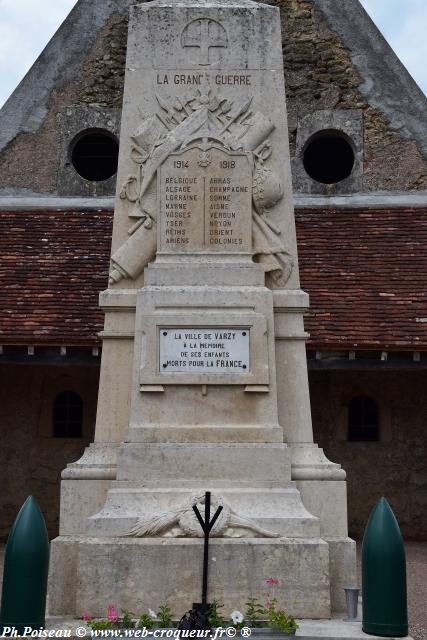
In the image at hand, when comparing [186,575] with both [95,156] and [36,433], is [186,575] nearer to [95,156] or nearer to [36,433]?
[36,433]

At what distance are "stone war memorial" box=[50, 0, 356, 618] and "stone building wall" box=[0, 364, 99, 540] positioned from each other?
25.0 feet

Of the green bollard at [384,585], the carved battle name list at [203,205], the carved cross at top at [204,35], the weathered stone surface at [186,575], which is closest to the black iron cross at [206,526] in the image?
the weathered stone surface at [186,575]

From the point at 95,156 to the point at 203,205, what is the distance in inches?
357

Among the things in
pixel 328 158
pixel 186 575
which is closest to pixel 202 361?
pixel 186 575

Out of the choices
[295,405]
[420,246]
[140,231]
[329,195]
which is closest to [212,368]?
[295,405]

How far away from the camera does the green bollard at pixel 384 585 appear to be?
18.3 feet

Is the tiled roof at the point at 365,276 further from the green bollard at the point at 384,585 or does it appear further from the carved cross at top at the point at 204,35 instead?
the green bollard at the point at 384,585

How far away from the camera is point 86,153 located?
1541 cm

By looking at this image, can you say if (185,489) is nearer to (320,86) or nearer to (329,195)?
(329,195)

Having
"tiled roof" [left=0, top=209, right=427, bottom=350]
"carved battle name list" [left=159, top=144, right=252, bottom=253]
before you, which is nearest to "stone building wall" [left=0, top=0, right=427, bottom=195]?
"tiled roof" [left=0, top=209, right=427, bottom=350]

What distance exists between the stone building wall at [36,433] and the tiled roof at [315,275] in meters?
1.68

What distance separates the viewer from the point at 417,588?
9477mm

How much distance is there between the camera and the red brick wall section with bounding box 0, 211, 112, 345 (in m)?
12.1

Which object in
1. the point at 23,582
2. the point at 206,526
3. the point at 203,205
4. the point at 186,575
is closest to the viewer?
the point at 23,582
